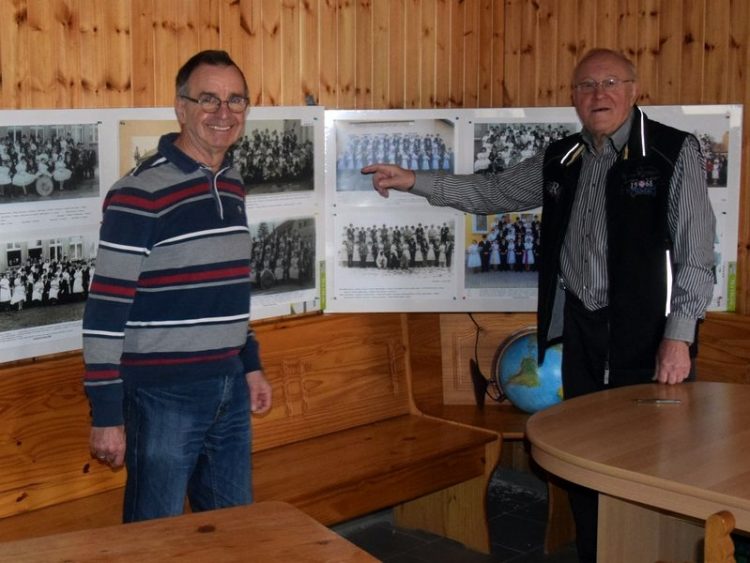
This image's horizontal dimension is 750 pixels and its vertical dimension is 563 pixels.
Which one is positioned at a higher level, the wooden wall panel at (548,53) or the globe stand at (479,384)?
the wooden wall panel at (548,53)

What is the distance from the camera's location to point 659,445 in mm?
2656

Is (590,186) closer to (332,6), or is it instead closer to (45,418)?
(332,6)

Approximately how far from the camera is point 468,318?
190 inches

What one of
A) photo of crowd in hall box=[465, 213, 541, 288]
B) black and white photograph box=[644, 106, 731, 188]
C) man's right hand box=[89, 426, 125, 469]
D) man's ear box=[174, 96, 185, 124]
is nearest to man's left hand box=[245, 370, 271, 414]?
man's right hand box=[89, 426, 125, 469]

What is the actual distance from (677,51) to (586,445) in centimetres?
269

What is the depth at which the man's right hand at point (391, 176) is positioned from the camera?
13.9ft

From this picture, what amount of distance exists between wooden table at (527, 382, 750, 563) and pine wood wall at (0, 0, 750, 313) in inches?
73.6

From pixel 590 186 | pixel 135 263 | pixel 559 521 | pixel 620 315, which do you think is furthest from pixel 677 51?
pixel 135 263

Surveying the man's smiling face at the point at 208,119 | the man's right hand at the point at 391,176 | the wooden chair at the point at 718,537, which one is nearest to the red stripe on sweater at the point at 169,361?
the man's smiling face at the point at 208,119

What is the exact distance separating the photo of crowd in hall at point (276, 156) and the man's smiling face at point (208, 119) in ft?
3.81

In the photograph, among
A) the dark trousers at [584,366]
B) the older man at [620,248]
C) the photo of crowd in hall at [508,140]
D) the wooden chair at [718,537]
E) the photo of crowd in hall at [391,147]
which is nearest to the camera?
the wooden chair at [718,537]

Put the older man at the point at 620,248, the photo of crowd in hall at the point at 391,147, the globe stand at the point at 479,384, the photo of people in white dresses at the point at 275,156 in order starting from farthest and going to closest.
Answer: the globe stand at the point at 479,384, the photo of crowd in hall at the point at 391,147, the photo of people in white dresses at the point at 275,156, the older man at the point at 620,248

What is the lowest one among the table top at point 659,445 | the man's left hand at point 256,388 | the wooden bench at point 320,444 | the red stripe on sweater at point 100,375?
the wooden bench at point 320,444

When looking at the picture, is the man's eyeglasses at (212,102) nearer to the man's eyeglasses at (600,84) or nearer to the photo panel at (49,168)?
the photo panel at (49,168)
